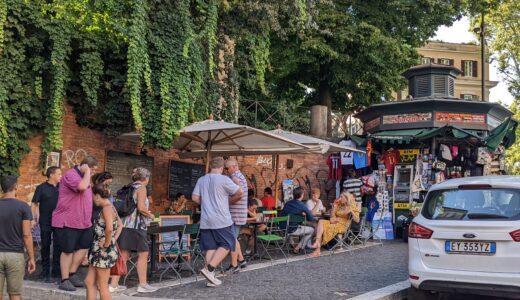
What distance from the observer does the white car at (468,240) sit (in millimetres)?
6254

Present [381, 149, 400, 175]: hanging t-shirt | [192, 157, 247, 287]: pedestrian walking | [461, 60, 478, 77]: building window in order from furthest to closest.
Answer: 1. [461, 60, 478, 77]: building window
2. [381, 149, 400, 175]: hanging t-shirt
3. [192, 157, 247, 287]: pedestrian walking

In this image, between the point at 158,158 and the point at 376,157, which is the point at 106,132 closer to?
the point at 158,158

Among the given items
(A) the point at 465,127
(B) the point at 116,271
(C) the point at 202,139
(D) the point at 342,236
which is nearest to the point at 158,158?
(C) the point at 202,139

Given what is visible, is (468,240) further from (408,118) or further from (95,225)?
(408,118)

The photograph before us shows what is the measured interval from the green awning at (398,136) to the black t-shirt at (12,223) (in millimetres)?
11432

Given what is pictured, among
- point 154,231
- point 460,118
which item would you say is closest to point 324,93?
point 460,118

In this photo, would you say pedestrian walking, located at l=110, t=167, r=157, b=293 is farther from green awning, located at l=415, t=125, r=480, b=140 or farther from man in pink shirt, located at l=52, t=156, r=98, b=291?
green awning, located at l=415, t=125, r=480, b=140

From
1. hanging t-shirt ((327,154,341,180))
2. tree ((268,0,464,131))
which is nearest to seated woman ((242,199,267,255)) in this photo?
hanging t-shirt ((327,154,341,180))

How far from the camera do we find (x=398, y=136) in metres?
15.5

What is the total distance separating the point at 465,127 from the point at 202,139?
339 inches

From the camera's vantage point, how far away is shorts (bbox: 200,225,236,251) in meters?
7.97

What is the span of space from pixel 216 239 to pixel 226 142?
507 cm

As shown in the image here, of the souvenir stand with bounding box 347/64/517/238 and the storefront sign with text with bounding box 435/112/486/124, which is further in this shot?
the storefront sign with text with bounding box 435/112/486/124

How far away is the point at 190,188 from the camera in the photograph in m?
15.5
